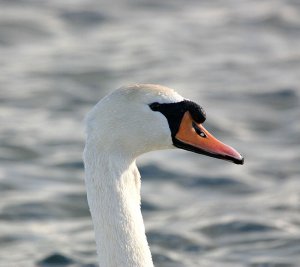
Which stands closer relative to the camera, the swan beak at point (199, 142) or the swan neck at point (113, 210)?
the swan neck at point (113, 210)

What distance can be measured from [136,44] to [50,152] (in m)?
3.95

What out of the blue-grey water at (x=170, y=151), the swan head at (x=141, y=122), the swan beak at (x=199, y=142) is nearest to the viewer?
the swan head at (x=141, y=122)

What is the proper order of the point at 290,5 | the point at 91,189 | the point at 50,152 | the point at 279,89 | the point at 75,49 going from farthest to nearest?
the point at 290,5 → the point at 75,49 → the point at 279,89 → the point at 50,152 → the point at 91,189

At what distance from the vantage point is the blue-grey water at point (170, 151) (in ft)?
36.7

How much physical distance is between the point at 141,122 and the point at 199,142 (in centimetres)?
42

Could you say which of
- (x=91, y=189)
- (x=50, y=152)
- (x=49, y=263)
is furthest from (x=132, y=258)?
(x=50, y=152)

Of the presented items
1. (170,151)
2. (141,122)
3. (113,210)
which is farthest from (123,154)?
(170,151)

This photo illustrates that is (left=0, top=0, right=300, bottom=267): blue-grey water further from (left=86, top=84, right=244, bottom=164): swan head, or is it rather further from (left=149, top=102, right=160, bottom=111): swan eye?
(left=149, top=102, right=160, bottom=111): swan eye

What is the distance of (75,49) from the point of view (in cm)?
1683

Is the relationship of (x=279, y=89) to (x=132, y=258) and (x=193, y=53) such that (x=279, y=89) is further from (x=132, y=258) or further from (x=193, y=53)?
(x=132, y=258)

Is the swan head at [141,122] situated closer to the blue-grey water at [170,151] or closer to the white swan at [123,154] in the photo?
the white swan at [123,154]

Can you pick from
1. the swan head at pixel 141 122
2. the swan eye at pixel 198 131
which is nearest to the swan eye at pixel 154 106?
the swan head at pixel 141 122

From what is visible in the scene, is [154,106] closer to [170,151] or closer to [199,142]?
[199,142]

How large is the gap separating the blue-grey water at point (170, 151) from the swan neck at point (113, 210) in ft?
12.2
